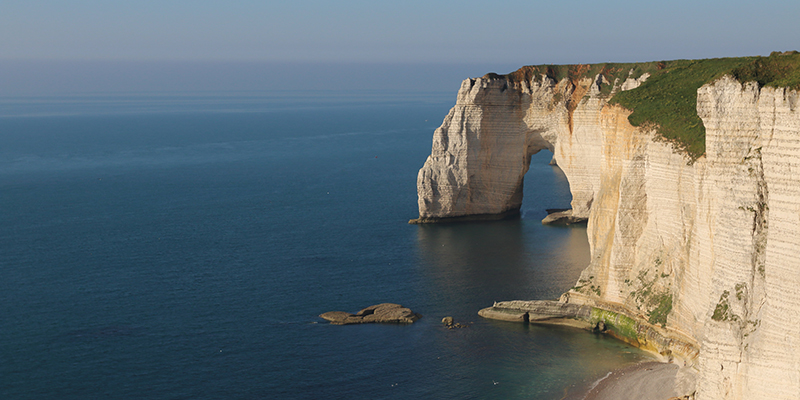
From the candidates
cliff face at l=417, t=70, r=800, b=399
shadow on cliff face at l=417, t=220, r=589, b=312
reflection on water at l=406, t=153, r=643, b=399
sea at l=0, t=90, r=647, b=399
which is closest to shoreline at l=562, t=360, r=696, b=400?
reflection on water at l=406, t=153, r=643, b=399

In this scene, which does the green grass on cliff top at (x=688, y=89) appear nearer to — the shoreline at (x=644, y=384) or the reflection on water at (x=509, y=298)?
the shoreline at (x=644, y=384)

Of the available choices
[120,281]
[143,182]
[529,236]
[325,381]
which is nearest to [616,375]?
[325,381]

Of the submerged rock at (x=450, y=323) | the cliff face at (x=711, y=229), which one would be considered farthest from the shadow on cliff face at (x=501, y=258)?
the cliff face at (x=711, y=229)

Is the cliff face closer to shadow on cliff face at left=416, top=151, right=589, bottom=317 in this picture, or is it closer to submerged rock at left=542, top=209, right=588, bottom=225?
submerged rock at left=542, top=209, right=588, bottom=225

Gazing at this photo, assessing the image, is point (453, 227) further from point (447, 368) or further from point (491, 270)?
point (447, 368)

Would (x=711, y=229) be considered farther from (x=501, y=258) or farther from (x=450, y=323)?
(x=501, y=258)
